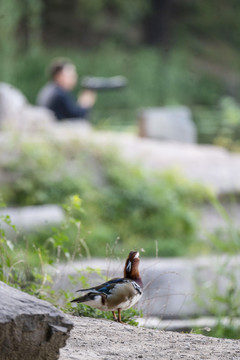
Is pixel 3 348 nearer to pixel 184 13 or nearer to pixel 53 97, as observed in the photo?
pixel 53 97

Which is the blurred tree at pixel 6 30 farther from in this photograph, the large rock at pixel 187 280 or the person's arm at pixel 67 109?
the large rock at pixel 187 280

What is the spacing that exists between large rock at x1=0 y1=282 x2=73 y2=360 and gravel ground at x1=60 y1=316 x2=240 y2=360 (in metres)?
0.21

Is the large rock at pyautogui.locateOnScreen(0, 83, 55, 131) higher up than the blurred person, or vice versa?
the blurred person

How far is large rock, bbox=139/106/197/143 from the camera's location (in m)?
11.9

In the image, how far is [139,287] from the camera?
8.77 ft

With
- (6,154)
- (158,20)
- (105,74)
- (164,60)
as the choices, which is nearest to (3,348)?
(6,154)

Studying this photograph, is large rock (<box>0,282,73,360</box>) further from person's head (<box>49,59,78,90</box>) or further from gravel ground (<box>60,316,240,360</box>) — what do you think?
person's head (<box>49,59,78,90</box>)

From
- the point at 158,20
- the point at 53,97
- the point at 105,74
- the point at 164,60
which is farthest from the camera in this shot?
the point at 158,20

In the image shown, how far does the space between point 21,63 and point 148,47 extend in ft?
18.2

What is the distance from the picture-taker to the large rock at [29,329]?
199cm

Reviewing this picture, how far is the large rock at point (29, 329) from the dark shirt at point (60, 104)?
820cm

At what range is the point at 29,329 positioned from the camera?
2021 mm

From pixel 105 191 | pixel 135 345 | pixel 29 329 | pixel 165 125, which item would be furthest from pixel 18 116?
pixel 29 329

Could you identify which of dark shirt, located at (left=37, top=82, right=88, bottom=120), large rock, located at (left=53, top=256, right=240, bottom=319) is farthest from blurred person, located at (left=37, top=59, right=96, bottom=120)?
large rock, located at (left=53, top=256, right=240, bottom=319)
